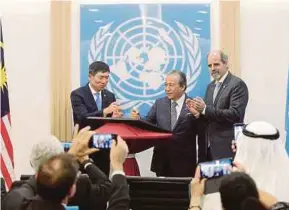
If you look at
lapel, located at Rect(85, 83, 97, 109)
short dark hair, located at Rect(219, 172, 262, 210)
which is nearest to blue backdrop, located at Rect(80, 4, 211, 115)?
lapel, located at Rect(85, 83, 97, 109)

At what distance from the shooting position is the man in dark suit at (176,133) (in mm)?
5914

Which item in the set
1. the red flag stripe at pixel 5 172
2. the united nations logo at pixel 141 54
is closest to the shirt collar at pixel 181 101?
the united nations logo at pixel 141 54

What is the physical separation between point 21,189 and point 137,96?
4208 millimetres

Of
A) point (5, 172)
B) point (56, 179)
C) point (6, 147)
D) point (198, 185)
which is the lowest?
point (5, 172)

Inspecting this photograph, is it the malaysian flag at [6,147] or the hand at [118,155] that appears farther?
the malaysian flag at [6,147]

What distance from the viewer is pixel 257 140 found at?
11.5 ft

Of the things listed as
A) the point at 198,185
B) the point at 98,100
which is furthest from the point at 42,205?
the point at 98,100

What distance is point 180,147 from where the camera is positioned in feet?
19.5

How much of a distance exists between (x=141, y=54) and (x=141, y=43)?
0.13 meters

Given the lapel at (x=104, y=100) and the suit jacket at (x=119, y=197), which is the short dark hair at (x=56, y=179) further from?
the lapel at (x=104, y=100)

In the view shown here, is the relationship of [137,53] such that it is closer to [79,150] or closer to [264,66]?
[264,66]

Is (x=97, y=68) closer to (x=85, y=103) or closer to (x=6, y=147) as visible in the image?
(x=85, y=103)

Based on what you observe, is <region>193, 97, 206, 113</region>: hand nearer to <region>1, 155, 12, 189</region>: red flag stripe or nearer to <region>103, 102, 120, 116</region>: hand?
<region>103, 102, 120, 116</region>: hand

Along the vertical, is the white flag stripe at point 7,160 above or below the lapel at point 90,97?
below
